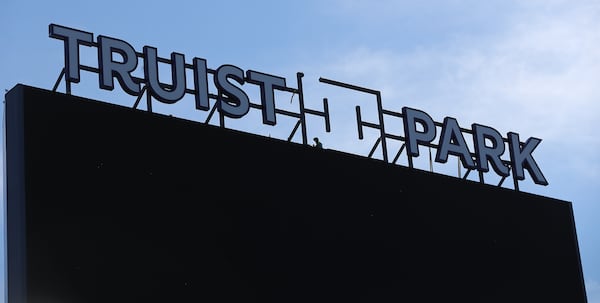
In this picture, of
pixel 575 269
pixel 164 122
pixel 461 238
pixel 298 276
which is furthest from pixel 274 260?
pixel 575 269

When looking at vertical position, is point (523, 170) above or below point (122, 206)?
above

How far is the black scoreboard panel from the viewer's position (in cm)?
2048

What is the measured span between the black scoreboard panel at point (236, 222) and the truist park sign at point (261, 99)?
0.93 metres

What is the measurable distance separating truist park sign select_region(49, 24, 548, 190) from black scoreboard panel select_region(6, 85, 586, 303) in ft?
3.05

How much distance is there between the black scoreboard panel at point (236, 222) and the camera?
67.2ft

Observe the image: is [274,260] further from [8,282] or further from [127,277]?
[8,282]

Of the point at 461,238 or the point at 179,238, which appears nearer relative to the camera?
the point at 179,238

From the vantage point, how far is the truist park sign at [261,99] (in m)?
23.3

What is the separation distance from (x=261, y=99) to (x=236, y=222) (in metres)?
3.23

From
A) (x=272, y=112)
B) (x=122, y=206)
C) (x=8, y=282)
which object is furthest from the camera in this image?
(x=272, y=112)

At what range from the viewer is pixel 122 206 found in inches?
837

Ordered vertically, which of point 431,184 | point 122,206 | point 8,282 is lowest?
point 8,282

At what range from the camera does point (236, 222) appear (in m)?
22.5

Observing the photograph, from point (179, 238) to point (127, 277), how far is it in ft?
4.02
